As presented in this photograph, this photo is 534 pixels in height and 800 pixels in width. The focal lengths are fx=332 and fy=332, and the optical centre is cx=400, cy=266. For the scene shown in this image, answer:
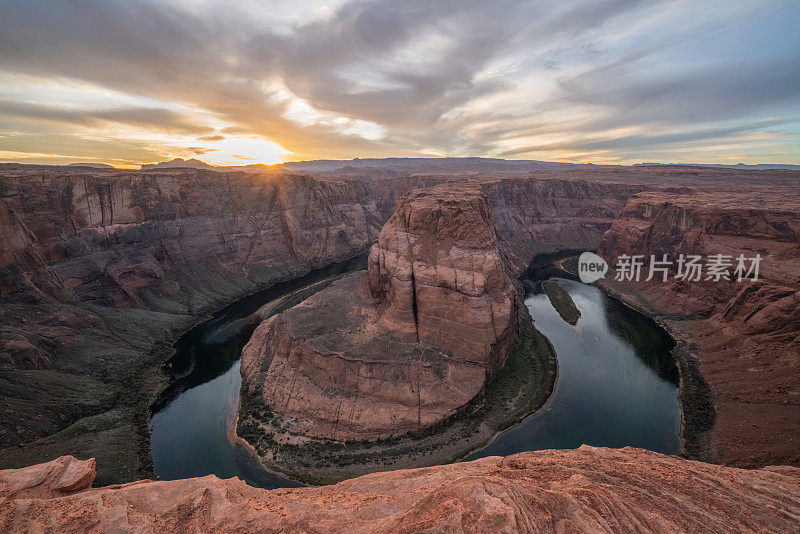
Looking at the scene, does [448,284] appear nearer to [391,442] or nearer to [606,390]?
[391,442]

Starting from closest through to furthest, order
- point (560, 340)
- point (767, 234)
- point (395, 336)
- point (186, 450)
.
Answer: point (186, 450) → point (395, 336) → point (560, 340) → point (767, 234)

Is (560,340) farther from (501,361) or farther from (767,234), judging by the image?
(767,234)

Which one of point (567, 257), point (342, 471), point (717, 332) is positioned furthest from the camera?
point (567, 257)

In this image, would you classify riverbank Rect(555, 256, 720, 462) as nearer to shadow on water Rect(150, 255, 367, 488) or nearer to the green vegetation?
the green vegetation

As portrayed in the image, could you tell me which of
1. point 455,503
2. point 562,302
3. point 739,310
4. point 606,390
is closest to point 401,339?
point 606,390

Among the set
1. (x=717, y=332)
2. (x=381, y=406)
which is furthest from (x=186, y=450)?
(x=717, y=332)

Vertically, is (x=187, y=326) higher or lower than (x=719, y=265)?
lower

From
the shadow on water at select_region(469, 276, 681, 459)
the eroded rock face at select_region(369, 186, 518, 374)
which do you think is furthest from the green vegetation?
the eroded rock face at select_region(369, 186, 518, 374)

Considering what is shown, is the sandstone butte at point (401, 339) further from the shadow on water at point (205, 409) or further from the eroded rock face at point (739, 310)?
the eroded rock face at point (739, 310)
